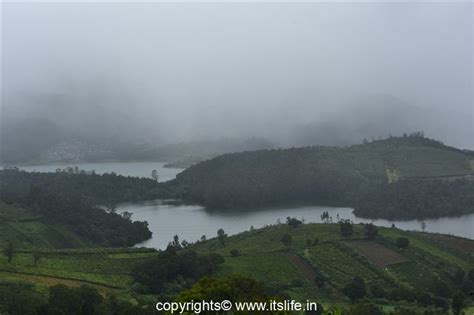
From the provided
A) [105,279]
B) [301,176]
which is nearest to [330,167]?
[301,176]

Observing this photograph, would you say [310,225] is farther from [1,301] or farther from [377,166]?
[377,166]

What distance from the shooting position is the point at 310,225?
64.1 meters

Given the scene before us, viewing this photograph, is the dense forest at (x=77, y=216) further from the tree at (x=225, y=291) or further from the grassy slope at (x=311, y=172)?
the tree at (x=225, y=291)

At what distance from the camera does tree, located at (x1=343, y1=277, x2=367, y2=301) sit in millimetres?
42375

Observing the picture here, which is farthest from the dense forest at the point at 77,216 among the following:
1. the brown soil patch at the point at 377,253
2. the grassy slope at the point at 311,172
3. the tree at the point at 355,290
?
the tree at the point at 355,290

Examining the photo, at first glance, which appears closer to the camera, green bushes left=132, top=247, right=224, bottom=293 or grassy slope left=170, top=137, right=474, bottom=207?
green bushes left=132, top=247, right=224, bottom=293

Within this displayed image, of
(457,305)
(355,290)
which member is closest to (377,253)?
(355,290)

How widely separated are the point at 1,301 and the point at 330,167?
99439 mm

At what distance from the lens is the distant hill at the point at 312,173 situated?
4488 inches

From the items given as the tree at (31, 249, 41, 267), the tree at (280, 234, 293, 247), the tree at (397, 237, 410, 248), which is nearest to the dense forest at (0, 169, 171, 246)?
the tree at (31, 249, 41, 267)

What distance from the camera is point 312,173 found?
120 metres

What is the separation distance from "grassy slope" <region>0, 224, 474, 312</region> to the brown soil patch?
0.68 metres

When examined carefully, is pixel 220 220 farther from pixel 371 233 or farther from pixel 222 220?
pixel 371 233

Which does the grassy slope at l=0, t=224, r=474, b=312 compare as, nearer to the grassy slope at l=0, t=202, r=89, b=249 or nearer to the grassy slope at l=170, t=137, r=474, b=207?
the grassy slope at l=0, t=202, r=89, b=249
